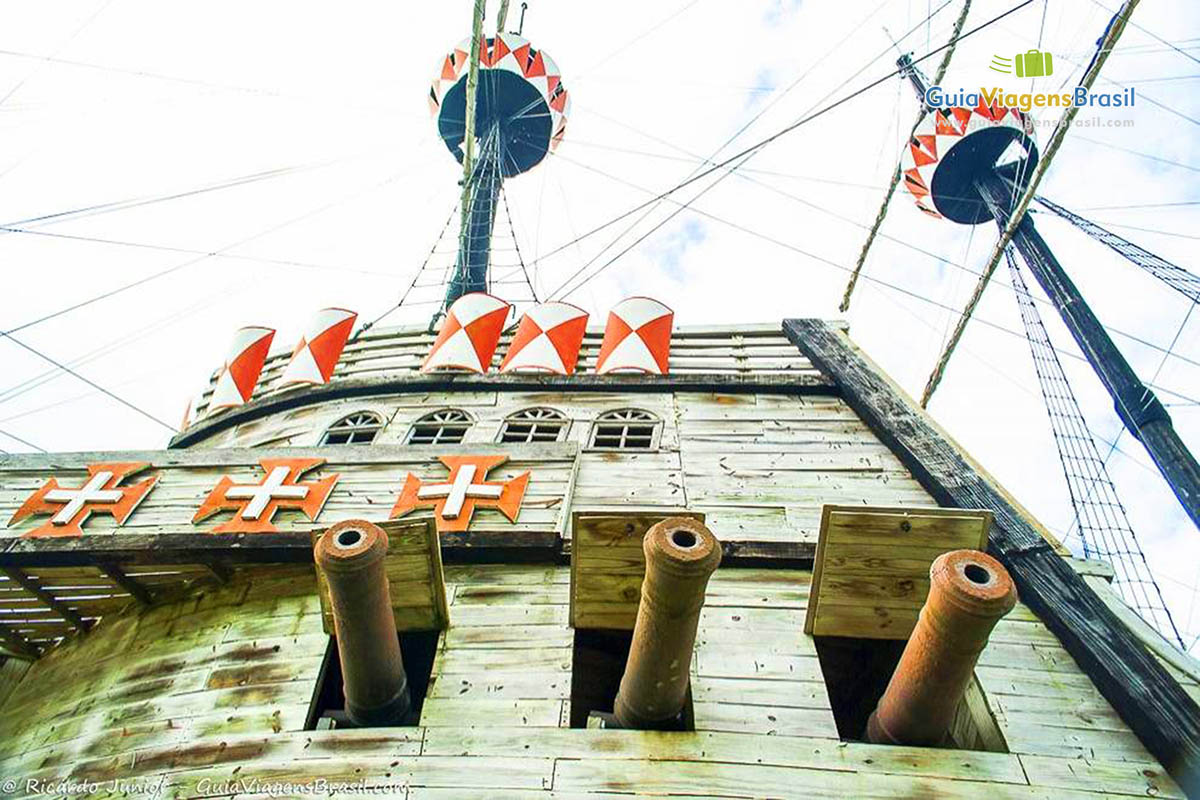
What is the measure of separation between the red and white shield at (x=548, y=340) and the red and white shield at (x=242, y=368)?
11.7 ft

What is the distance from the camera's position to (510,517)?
234 inches

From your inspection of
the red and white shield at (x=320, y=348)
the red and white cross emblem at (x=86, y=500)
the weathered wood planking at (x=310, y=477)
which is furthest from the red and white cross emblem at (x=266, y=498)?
the red and white shield at (x=320, y=348)

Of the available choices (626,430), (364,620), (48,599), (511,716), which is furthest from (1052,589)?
(48,599)

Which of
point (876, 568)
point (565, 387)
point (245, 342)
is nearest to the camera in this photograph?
point (876, 568)

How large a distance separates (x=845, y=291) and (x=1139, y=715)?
49.5ft

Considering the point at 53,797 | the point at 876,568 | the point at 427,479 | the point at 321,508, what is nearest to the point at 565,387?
the point at 427,479

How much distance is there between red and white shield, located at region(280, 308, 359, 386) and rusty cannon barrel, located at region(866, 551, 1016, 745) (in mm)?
7665

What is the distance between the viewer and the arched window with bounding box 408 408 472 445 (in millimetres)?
8047

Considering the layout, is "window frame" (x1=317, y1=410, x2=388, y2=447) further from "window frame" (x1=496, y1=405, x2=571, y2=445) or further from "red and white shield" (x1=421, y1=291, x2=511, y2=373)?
"window frame" (x1=496, y1=405, x2=571, y2=445)

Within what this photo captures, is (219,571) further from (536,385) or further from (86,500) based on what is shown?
(536,385)

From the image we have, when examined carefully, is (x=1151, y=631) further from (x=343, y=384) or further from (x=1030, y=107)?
(x=1030, y=107)

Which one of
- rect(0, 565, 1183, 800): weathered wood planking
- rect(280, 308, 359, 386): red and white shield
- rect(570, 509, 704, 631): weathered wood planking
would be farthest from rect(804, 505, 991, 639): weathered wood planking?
rect(280, 308, 359, 386): red and white shield

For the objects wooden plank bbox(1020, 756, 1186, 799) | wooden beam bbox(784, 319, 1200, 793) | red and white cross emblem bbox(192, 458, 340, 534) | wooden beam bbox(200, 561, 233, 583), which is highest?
wooden beam bbox(784, 319, 1200, 793)

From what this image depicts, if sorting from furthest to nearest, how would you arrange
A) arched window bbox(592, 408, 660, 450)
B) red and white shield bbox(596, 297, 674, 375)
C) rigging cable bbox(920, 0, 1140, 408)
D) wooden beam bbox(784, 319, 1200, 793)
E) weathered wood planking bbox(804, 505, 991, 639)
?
rigging cable bbox(920, 0, 1140, 408) → red and white shield bbox(596, 297, 674, 375) → arched window bbox(592, 408, 660, 450) → weathered wood planking bbox(804, 505, 991, 639) → wooden beam bbox(784, 319, 1200, 793)
